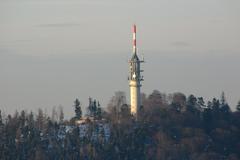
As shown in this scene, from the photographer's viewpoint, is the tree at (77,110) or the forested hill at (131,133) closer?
the forested hill at (131,133)

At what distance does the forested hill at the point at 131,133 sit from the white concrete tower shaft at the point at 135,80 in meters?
1.26

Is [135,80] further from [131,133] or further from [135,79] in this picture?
[131,133]

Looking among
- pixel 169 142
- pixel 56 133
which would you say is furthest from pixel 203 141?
pixel 56 133

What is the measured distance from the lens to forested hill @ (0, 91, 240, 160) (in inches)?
5359

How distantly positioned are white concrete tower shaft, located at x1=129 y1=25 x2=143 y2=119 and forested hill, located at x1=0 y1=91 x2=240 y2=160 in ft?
4.13

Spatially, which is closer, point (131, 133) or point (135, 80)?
point (131, 133)

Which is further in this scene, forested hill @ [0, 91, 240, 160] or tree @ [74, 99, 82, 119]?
tree @ [74, 99, 82, 119]

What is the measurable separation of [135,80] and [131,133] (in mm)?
24936

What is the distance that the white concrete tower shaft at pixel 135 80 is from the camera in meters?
163

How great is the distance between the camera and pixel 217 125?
152 metres

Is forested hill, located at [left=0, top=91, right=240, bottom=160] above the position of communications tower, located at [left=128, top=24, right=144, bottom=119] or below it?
below

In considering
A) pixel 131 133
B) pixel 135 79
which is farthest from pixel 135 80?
pixel 131 133

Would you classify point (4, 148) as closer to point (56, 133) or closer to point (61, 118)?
point (56, 133)

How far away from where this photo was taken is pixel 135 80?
166 metres
